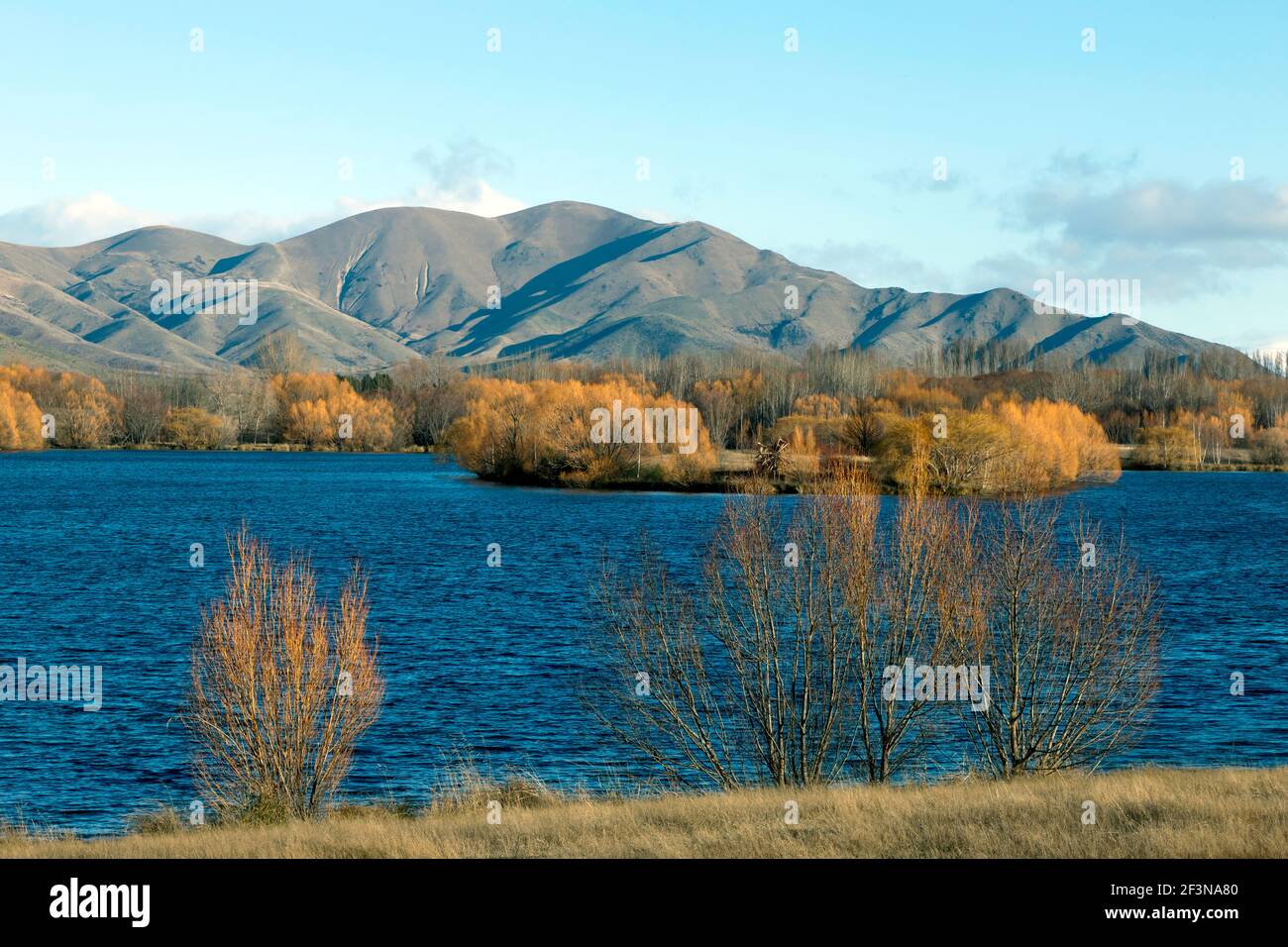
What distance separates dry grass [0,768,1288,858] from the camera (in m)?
19.0

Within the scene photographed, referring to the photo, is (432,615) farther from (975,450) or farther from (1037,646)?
(975,450)

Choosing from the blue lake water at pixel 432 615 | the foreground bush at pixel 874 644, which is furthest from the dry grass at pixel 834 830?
the blue lake water at pixel 432 615

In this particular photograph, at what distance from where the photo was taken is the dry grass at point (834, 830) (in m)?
19.0

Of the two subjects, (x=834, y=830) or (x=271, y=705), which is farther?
(x=271, y=705)

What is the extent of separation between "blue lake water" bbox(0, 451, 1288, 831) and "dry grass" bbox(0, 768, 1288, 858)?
9.40m

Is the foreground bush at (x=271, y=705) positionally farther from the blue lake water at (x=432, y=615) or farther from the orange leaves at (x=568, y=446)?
the orange leaves at (x=568, y=446)

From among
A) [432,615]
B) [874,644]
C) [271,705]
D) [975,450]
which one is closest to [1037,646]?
[874,644]

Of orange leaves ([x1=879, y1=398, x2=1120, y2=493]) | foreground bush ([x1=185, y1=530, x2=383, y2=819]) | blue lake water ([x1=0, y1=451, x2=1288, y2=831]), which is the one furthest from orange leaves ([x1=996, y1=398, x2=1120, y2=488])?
foreground bush ([x1=185, y1=530, x2=383, y2=819])

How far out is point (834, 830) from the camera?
2041 cm

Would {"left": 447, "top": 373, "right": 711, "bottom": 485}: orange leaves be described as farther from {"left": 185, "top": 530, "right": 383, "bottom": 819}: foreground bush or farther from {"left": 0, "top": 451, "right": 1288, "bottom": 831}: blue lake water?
{"left": 185, "top": 530, "right": 383, "bottom": 819}: foreground bush

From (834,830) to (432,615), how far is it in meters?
41.1

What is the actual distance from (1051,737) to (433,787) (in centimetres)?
1566

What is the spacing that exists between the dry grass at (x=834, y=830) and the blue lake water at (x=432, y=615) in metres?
9.40
